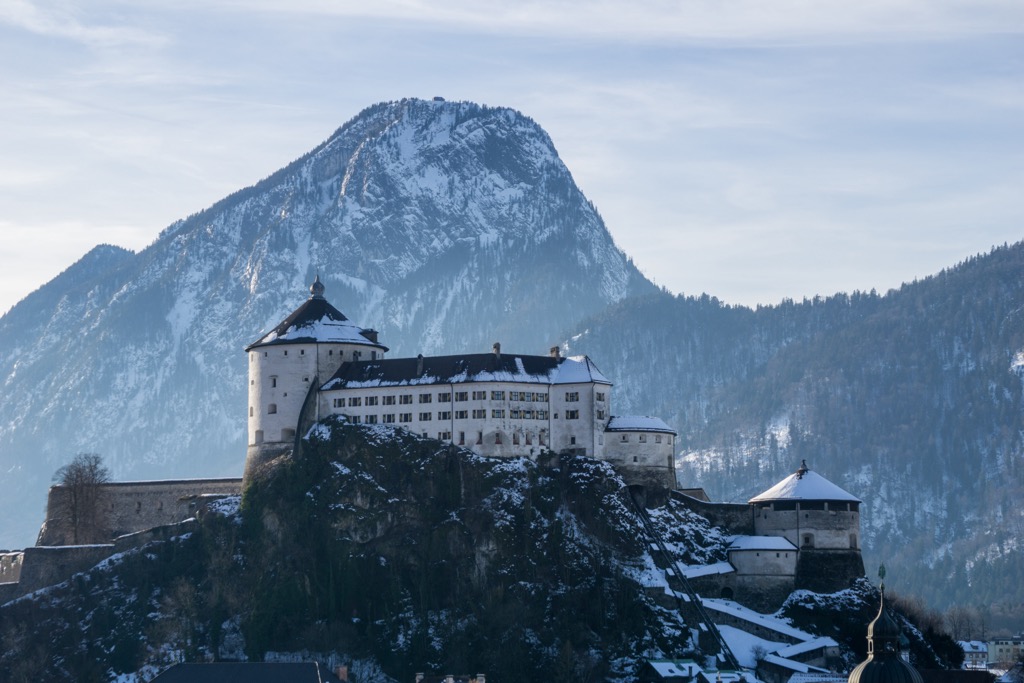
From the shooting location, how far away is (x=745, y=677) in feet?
578

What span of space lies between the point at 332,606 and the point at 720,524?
131 ft

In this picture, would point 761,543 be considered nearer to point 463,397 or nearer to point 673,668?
point 673,668

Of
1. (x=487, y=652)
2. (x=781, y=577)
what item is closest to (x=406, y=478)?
(x=487, y=652)

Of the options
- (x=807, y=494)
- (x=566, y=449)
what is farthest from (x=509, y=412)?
(x=807, y=494)

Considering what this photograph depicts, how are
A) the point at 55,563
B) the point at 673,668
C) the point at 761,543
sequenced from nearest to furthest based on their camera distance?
the point at 673,668, the point at 761,543, the point at 55,563

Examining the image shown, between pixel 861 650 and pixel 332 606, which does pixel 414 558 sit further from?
pixel 861 650

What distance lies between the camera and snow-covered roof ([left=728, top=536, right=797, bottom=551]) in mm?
194875

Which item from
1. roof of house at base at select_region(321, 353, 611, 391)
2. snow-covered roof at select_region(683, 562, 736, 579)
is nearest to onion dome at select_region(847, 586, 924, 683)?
snow-covered roof at select_region(683, 562, 736, 579)

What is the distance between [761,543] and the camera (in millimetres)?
195375

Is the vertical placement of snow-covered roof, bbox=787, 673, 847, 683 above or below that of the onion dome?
below

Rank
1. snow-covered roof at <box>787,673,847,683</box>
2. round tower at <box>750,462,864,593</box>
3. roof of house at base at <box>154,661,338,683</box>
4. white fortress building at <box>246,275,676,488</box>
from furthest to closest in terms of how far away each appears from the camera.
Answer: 1. white fortress building at <box>246,275,676,488</box>
2. round tower at <box>750,462,864,593</box>
3. snow-covered roof at <box>787,673,847,683</box>
4. roof of house at base at <box>154,661,338,683</box>

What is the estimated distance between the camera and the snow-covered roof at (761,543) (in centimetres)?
19488

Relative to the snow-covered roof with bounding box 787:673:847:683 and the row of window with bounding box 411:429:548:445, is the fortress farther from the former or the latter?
the snow-covered roof with bounding box 787:673:847:683

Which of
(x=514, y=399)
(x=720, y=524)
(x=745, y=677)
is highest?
(x=514, y=399)
